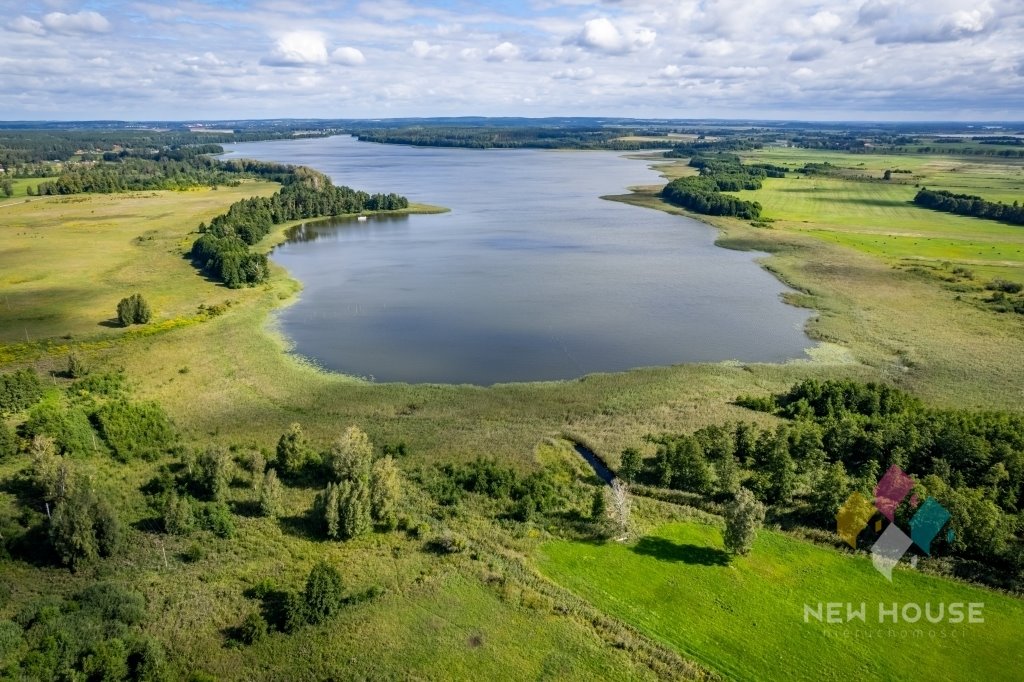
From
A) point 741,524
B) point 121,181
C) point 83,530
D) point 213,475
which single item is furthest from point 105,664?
point 121,181

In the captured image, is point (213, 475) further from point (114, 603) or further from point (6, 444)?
point (6, 444)

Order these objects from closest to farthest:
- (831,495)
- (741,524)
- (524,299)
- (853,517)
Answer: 1. (741,524)
2. (853,517)
3. (831,495)
4. (524,299)

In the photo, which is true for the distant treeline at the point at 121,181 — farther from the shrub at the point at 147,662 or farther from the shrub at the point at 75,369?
the shrub at the point at 147,662

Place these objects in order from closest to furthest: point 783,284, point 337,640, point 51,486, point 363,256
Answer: point 337,640, point 51,486, point 783,284, point 363,256

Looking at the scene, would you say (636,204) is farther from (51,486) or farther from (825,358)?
(51,486)

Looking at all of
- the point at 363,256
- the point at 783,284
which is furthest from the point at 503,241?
the point at 783,284

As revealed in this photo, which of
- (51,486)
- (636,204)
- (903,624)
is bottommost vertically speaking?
(903,624)

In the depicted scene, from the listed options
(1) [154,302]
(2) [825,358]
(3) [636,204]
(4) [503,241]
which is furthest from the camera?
(3) [636,204]
